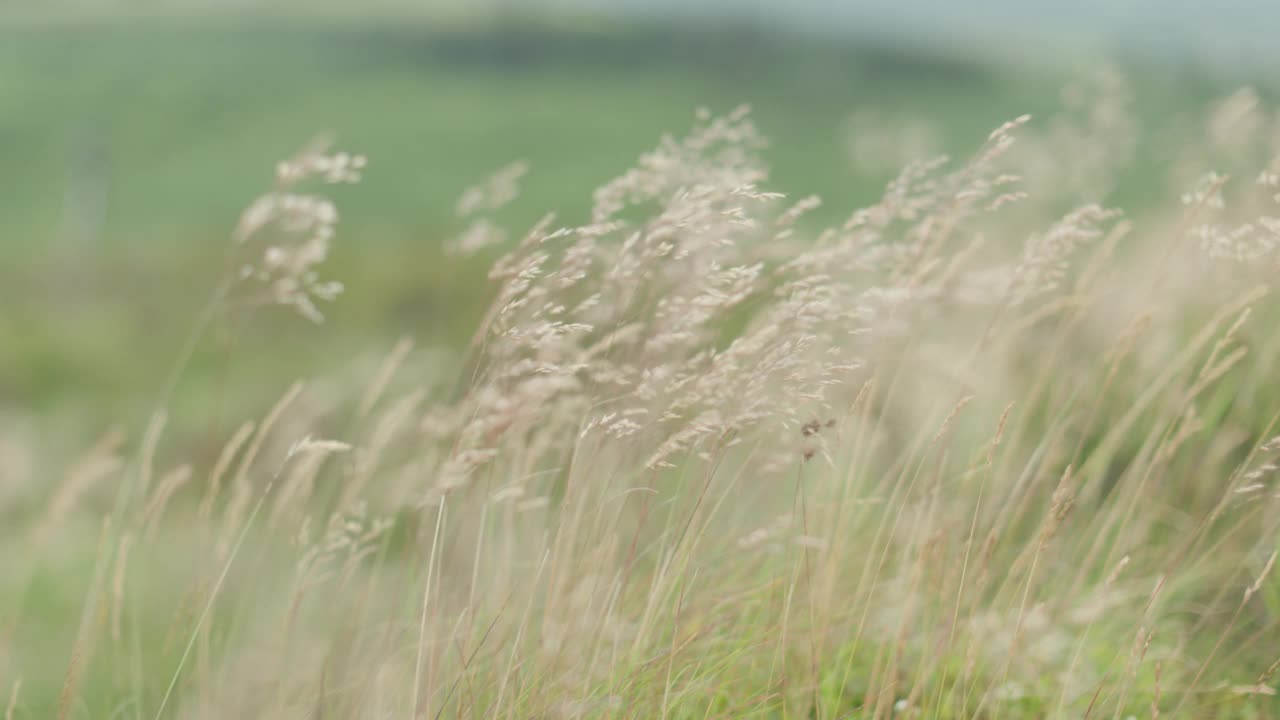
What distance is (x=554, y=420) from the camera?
2818mm

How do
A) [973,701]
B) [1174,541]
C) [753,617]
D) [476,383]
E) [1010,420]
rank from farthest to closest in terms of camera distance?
1. [1010,420]
2. [1174,541]
3. [753,617]
4. [973,701]
5. [476,383]

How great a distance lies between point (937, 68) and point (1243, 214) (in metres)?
78.8

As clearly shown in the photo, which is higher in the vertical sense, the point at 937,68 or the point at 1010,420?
the point at 937,68

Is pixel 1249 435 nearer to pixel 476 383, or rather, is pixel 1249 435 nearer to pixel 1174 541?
pixel 1174 541

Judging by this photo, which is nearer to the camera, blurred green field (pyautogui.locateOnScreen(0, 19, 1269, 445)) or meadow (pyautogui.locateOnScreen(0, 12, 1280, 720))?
meadow (pyautogui.locateOnScreen(0, 12, 1280, 720))

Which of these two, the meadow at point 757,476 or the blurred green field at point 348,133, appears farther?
the blurred green field at point 348,133

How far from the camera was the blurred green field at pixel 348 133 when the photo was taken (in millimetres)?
21781

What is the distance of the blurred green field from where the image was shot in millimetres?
21781

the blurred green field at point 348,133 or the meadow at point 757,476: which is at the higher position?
the blurred green field at point 348,133

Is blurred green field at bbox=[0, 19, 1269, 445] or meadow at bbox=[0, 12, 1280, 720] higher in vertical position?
blurred green field at bbox=[0, 19, 1269, 445]

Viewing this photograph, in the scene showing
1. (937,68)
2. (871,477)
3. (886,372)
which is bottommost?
(871,477)

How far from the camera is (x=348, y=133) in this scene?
49375 mm

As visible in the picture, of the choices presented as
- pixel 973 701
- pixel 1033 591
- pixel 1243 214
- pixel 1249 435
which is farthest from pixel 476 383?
pixel 1243 214

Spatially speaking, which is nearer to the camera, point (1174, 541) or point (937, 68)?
point (1174, 541)
